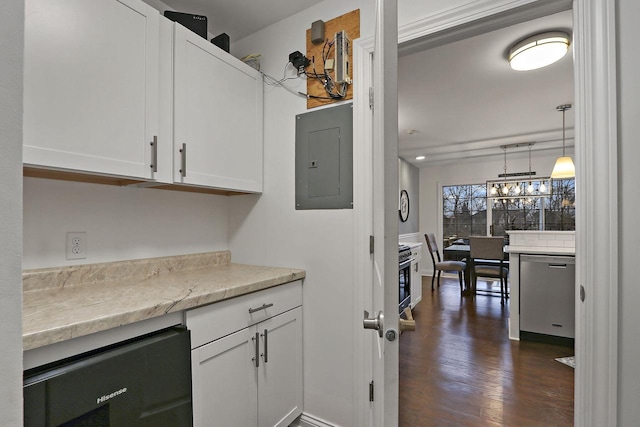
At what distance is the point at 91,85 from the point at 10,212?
37.0 inches

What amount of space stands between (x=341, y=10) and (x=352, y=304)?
160 centimetres

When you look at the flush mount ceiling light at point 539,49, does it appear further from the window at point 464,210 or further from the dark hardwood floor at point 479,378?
the window at point 464,210

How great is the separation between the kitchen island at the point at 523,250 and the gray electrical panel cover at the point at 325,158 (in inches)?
95.6

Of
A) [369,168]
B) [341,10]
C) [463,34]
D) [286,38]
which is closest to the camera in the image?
[463,34]

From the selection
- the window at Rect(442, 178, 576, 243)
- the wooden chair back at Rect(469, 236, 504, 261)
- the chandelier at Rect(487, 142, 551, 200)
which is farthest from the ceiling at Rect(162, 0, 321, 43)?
the window at Rect(442, 178, 576, 243)

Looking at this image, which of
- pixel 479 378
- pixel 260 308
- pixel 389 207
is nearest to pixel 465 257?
pixel 479 378

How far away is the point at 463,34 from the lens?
1.37m

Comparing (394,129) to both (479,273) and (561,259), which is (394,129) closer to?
(561,259)

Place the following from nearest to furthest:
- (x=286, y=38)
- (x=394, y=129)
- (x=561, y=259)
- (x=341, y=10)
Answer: (x=394, y=129) < (x=341, y=10) < (x=286, y=38) < (x=561, y=259)

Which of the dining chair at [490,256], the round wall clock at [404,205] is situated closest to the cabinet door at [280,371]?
the dining chair at [490,256]

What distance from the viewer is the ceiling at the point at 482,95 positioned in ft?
7.63

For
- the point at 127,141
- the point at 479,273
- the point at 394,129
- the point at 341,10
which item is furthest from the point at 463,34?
the point at 479,273

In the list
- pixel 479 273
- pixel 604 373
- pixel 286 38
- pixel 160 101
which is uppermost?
pixel 286 38

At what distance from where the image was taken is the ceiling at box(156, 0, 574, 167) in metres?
1.80
